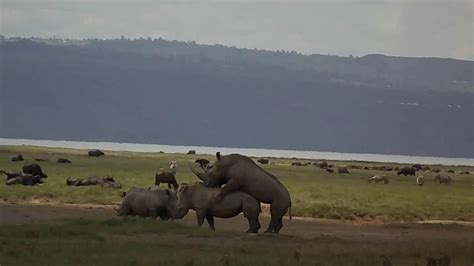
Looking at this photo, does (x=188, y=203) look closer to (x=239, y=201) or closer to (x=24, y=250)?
Answer: (x=239, y=201)

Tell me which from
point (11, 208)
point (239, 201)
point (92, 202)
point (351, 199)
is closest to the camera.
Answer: point (239, 201)

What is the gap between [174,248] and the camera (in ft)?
61.5

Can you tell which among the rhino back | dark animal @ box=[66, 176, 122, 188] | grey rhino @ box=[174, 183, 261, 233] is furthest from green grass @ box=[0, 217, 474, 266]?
dark animal @ box=[66, 176, 122, 188]

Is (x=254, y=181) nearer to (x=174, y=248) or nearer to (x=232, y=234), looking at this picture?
(x=232, y=234)

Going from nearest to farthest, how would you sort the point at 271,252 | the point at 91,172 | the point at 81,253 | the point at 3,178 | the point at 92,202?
the point at 81,253, the point at 271,252, the point at 92,202, the point at 3,178, the point at 91,172

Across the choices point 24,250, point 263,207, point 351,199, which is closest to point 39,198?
point 263,207

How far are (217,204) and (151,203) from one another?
2005mm

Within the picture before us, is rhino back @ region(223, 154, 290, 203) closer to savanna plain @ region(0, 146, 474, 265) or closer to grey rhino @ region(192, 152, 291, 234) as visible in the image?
grey rhino @ region(192, 152, 291, 234)

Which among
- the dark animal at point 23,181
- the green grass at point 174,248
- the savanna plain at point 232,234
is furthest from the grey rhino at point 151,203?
the dark animal at point 23,181

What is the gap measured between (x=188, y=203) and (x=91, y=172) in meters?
25.2

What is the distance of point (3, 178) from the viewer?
39906mm

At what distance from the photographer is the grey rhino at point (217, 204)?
78.0 ft

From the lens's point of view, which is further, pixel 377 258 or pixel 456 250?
pixel 456 250

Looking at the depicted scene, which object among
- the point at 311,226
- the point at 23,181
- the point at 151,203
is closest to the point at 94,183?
the point at 23,181
